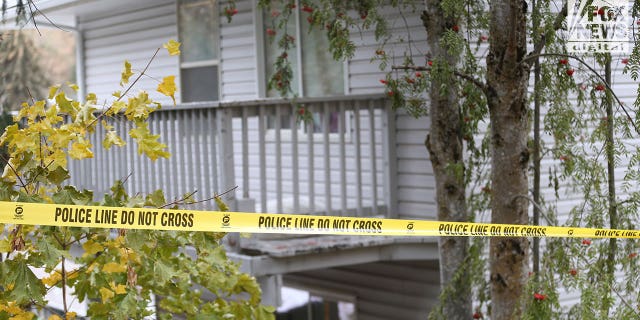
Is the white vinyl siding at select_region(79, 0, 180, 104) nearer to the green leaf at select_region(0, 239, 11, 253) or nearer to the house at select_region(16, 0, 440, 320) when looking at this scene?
the house at select_region(16, 0, 440, 320)

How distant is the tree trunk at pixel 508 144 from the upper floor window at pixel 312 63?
383 centimetres

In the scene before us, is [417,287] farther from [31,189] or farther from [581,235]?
[31,189]

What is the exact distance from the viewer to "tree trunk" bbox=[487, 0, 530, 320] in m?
6.44

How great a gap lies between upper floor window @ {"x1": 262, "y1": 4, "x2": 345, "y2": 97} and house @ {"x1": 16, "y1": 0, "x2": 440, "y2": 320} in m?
0.02

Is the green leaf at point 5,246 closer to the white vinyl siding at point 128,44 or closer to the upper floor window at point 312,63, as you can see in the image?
the upper floor window at point 312,63

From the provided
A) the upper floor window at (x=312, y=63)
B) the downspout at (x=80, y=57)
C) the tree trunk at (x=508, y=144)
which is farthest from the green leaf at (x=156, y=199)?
the downspout at (x=80, y=57)

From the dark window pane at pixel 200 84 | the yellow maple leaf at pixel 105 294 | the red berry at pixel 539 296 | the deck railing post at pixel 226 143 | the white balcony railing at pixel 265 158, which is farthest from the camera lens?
the dark window pane at pixel 200 84

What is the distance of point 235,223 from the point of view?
16.5 feet

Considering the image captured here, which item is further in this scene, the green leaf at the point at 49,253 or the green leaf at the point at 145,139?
the green leaf at the point at 145,139

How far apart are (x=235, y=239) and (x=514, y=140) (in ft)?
8.79

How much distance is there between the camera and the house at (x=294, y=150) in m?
8.37

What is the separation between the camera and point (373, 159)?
906cm

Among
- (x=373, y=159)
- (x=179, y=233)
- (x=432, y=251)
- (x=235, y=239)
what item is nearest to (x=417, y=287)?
(x=432, y=251)

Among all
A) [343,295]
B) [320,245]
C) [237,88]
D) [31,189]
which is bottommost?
[343,295]
